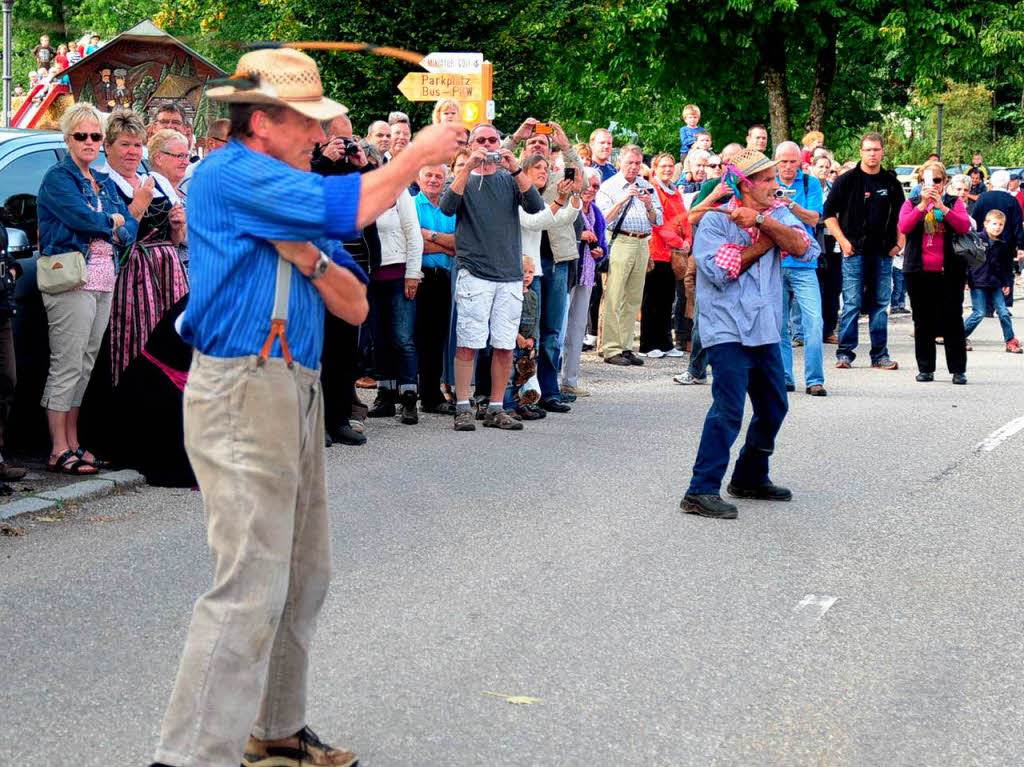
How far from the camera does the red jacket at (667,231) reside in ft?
49.2

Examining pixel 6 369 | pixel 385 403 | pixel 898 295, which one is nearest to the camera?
pixel 6 369

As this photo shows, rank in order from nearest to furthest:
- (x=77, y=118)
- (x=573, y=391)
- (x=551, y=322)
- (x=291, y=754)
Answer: (x=291, y=754), (x=77, y=118), (x=551, y=322), (x=573, y=391)

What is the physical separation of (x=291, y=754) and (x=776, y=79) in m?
25.7

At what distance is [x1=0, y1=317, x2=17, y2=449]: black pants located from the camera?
321 inches

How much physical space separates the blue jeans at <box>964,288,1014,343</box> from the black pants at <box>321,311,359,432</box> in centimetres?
884

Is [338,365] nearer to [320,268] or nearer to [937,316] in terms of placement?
[320,268]

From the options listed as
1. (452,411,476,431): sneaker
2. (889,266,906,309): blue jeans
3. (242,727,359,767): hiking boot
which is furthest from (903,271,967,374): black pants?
(242,727,359,767): hiking boot

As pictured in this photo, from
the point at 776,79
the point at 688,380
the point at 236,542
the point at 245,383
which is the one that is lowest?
the point at 688,380

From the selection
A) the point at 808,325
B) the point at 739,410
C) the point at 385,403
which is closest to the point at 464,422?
the point at 385,403

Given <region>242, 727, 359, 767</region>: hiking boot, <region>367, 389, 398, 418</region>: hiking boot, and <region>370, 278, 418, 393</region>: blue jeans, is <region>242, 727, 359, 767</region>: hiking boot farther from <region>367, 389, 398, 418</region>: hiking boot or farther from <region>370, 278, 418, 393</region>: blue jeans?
<region>367, 389, 398, 418</region>: hiking boot

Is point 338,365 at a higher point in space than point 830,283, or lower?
lower

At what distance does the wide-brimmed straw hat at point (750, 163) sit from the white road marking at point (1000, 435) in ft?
9.99

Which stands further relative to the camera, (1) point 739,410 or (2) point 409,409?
(2) point 409,409

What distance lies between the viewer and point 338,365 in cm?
971
